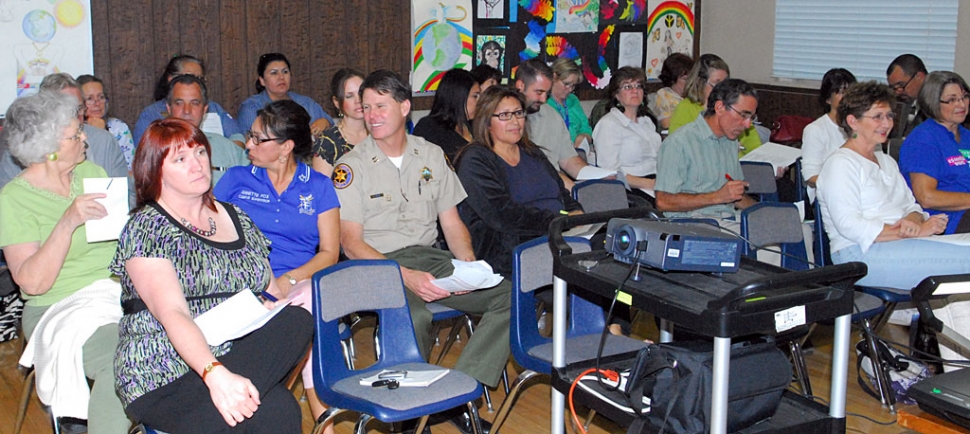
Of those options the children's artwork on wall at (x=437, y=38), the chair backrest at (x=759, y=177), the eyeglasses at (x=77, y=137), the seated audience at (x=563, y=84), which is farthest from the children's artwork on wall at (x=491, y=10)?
the eyeglasses at (x=77, y=137)

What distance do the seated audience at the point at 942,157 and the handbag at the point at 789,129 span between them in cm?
258

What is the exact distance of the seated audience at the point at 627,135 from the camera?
5.74 meters

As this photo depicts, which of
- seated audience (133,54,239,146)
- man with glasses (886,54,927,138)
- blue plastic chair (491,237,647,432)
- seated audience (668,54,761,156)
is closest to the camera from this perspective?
blue plastic chair (491,237,647,432)

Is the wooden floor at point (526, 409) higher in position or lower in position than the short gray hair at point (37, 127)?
lower

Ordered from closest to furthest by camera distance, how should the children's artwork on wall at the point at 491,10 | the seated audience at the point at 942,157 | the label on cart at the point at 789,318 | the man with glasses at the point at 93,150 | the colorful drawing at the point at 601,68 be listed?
the label on cart at the point at 789,318, the man with glasses at the point at 93,150, the seated audience at the point at 942,157, the children's artwork on wall at the point at 491,10, the colorful drawing at the point at 601,68

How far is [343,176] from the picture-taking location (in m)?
3.72

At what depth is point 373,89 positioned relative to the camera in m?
3.75

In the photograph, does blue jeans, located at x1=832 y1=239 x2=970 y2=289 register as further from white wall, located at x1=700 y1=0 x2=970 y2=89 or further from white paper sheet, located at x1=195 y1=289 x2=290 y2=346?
white wall, located at x1=700 y1=0 x2=970 y2=89

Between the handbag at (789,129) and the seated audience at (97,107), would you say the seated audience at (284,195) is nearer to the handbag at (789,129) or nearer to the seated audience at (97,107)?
the seated audience at (97,107)

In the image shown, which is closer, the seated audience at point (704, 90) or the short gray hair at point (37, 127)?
the short gray hair at point (37, 127)

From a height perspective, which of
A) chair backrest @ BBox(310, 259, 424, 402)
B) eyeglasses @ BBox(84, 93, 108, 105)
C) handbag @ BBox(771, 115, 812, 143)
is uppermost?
eyeglasses @ BBox(84, 93, 108, 105)

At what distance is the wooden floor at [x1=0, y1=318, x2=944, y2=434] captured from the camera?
11.7 ft

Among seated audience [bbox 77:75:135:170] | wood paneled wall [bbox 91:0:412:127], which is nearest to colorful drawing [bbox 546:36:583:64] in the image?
wood paneled wall [bbox 91:0:412:127]

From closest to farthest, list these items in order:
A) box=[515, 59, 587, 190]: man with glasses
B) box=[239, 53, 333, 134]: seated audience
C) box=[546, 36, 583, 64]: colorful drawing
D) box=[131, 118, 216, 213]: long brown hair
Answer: box=[131, 118, 216, 213]: long brown hair, box=[515, 59, 587, 190]: man with glasses, box=[239, 53, 333, 134]: seated audience, box=[546, 36, 583, 64]: colorful drawing
